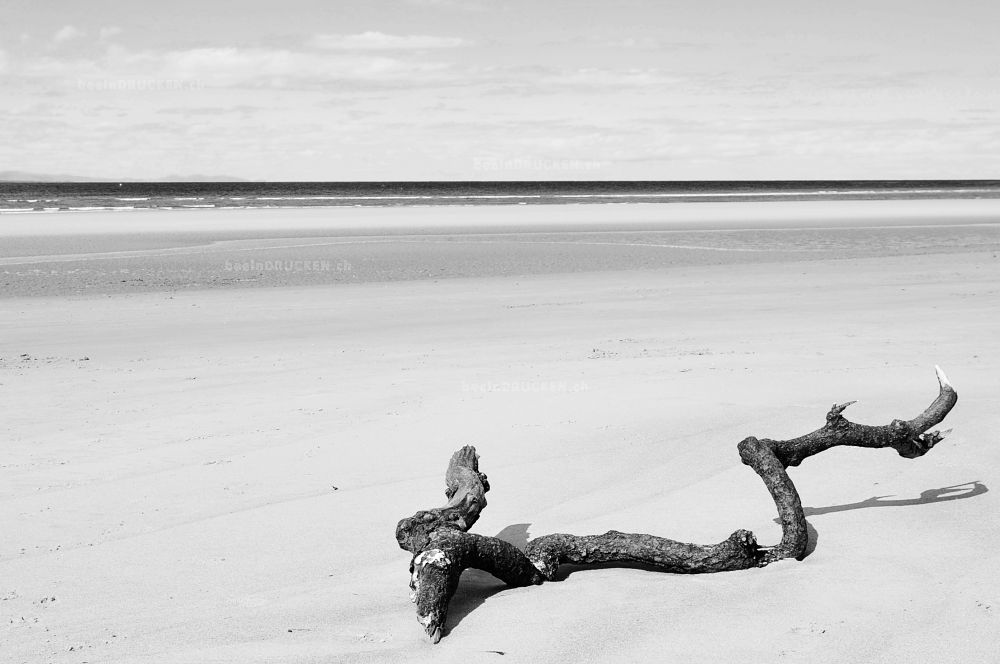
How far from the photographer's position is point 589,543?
3885 millimetres

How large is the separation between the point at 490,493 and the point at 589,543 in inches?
48.9

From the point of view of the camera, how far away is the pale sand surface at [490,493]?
339cm

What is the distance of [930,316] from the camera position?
11570 mm

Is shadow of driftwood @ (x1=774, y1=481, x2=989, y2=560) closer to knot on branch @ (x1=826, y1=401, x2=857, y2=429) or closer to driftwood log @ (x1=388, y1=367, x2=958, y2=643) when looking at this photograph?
driftwood log @ (x1=388, y1=367, x2=958, y2=643)

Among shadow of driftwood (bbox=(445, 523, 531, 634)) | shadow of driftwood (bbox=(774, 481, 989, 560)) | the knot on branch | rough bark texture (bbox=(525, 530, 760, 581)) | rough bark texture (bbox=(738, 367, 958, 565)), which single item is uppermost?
the knot on branch

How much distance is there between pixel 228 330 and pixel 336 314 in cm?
182

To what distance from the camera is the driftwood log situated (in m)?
3.40

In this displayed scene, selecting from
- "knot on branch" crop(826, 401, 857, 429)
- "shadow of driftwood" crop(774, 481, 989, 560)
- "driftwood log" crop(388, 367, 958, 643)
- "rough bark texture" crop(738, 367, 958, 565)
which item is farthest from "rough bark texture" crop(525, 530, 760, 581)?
"shadow of driftwood" crop(774, 481, 989, 560)

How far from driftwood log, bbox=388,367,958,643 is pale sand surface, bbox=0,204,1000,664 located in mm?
85

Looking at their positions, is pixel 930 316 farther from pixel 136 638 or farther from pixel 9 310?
pixel 9 310

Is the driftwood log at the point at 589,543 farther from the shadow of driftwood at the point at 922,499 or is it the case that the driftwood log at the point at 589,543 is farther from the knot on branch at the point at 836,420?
the shadow of driftwood at the point at 922,499

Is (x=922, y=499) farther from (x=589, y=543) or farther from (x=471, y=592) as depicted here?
(x=471, y=592)

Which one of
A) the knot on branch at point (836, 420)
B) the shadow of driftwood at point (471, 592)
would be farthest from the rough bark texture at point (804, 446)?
the shadow of driftwood at point (471, 592)

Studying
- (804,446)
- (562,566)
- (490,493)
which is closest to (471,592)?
(562,566)
